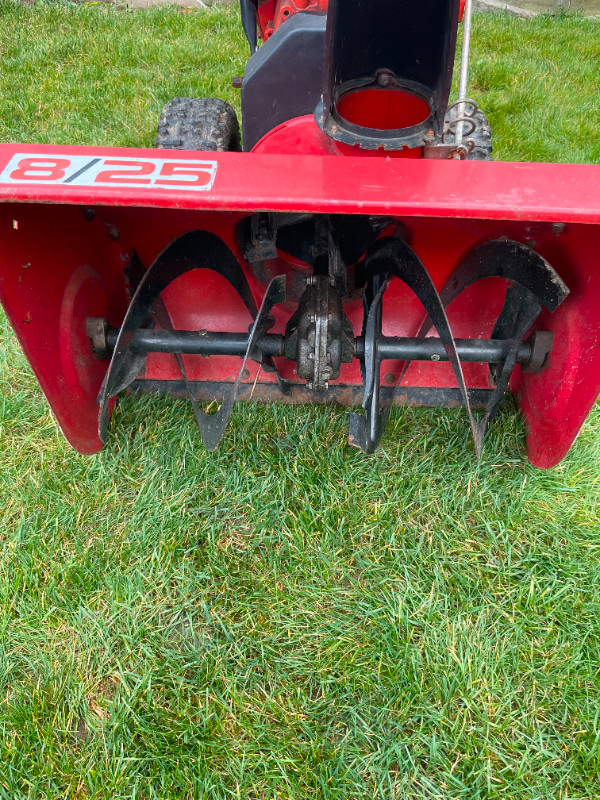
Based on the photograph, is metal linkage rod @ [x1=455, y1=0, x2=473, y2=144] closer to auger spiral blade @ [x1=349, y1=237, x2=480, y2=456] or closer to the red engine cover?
auger spiral blade @ [x1=349, y1=237, x2=480, y2=456]

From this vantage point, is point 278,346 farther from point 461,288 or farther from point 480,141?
point 480,141

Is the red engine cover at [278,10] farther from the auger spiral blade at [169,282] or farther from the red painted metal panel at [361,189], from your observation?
the red painted metal panel at [361,189]

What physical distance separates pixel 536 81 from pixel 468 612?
155 inches

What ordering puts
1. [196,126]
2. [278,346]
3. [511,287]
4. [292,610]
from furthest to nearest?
[196,126]
[511,287]
[278,346]
[292,610]

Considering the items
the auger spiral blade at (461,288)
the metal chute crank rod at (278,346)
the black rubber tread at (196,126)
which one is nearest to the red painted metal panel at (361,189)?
the auger spiral blade at (461,288)

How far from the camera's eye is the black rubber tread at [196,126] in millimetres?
2256

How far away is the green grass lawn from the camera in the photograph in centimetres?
135

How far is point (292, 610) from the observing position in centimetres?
159

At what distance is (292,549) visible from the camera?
1.73 metres

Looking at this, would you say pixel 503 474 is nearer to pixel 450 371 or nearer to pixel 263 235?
pixel 450 371

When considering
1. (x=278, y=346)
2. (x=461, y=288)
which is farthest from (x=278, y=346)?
(x=461, y=288)

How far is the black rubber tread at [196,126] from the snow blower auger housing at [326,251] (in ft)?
0.10

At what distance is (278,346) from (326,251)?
0.29 m

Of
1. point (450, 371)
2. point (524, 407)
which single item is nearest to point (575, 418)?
point (524, 407)
